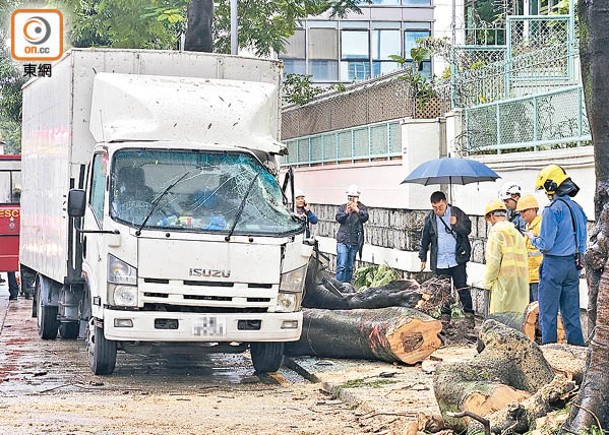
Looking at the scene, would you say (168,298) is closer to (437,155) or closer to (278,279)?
(278,279)

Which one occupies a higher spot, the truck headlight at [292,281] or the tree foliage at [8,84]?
the tree foliage at [8,84]

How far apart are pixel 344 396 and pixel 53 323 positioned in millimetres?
6444

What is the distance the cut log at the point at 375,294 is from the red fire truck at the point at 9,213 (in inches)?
398

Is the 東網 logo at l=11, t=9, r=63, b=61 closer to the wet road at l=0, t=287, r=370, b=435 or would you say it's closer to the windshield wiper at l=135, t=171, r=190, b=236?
the wet road at l=0, t=287, r=370, b=435

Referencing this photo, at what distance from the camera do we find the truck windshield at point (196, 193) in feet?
40.2

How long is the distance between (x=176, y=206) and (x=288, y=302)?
1448 millimetres

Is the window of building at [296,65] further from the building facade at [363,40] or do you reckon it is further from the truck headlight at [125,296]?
the truck headlight at [125,296]

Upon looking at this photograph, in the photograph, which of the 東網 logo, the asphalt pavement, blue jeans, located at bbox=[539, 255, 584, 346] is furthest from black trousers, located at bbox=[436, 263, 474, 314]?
the 東網 logo

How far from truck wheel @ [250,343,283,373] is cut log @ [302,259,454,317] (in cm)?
168

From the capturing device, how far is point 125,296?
471 inches

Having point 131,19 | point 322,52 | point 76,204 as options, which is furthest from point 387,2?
point 76,204

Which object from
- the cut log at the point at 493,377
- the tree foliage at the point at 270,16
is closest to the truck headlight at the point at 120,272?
the cut log at the point at 493,377

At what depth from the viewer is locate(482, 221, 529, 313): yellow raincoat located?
13.0 metres

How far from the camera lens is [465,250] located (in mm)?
15352
